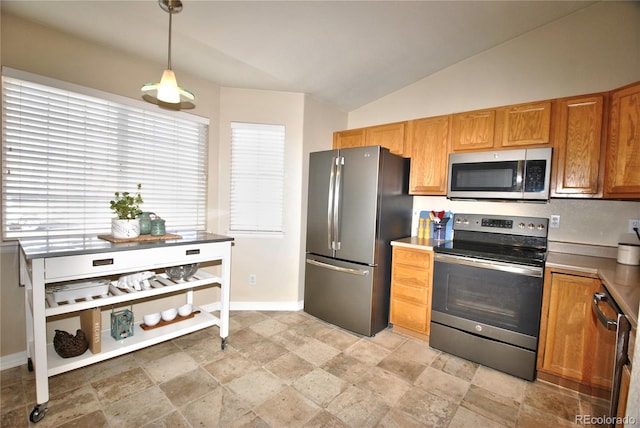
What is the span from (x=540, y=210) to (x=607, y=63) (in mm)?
1236

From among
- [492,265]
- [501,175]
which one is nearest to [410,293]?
[492,265]

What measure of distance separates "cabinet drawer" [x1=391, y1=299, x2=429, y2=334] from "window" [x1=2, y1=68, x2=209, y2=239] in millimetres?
A: 2303

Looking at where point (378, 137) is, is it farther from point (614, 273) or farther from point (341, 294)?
point (614, 273)

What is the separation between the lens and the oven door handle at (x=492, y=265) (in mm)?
2070

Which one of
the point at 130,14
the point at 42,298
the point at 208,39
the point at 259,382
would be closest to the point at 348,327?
the point at 259,382

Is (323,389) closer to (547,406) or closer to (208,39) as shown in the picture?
(547,406)

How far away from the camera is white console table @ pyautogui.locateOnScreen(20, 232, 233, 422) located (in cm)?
158

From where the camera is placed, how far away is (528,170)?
91.9 inches

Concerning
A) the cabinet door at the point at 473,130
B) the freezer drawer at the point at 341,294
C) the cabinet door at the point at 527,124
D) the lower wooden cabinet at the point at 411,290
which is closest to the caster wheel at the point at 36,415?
the freezer drawer at the point at 341,294

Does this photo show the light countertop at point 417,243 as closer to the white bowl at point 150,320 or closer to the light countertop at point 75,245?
the light countertop at point 75,245

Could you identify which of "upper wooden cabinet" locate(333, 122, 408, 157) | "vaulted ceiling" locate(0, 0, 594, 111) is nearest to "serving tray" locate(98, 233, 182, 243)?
"vaulted ceiling" locate(0, 0, 594, 111)

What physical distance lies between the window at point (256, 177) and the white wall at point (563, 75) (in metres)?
1.77

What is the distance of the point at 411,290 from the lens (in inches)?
107

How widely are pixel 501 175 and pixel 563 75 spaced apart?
0.99 m
